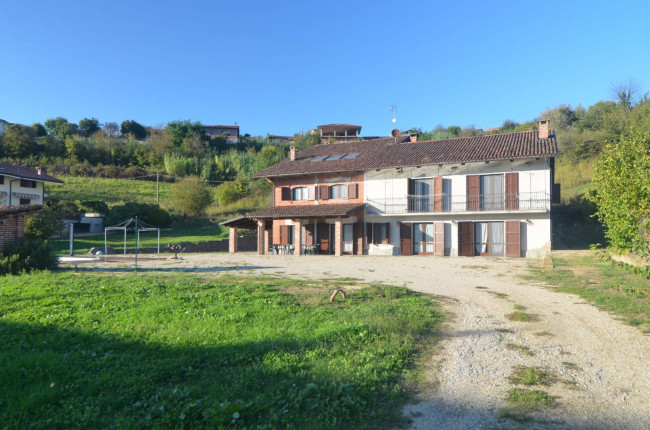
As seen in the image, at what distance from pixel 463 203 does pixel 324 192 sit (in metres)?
8.99

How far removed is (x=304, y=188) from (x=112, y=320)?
2243 cm

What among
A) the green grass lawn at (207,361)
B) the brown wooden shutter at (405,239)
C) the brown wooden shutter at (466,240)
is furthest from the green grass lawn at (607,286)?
the brown wooden shutter at (405,239)

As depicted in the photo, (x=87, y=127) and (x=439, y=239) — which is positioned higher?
(x=87, y=127)

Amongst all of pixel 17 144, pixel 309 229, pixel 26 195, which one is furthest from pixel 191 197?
pixel 17 144

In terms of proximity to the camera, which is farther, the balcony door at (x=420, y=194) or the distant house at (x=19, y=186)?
the distant house at (x=19, y=186)

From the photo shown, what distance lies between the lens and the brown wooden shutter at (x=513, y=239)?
73.4 ft

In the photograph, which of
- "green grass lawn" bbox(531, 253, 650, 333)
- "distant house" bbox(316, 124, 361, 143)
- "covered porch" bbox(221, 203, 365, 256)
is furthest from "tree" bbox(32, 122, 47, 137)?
"green grass lawn" bbox(531, 253, 650, 333)

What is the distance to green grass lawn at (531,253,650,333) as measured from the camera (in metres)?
7.31

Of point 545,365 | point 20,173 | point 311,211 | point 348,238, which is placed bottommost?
point 545,365

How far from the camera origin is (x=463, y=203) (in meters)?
23.9

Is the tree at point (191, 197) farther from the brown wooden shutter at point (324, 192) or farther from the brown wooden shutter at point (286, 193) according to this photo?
the brown wooden shutter at point (324, 192)

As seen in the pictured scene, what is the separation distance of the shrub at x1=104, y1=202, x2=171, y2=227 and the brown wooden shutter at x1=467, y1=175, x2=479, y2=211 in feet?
87.4

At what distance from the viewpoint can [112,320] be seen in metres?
6.48

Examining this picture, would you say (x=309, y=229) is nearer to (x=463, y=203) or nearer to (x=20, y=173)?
(x=463, y=203)
